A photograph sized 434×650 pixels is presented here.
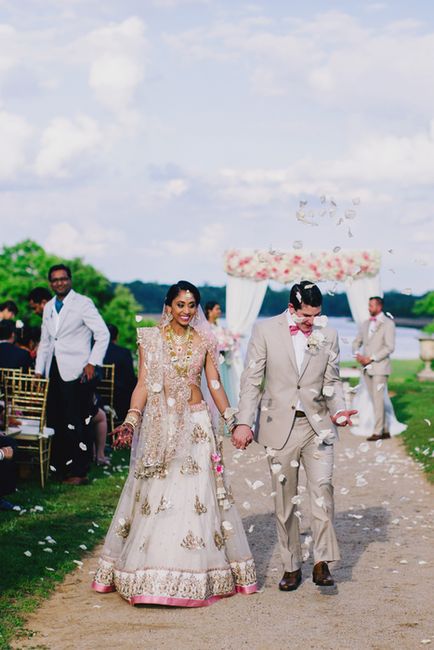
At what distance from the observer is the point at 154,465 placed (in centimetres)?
636

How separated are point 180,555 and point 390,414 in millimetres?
10614

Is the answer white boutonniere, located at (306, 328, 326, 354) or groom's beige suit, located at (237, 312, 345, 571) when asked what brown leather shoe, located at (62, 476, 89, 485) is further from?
white boutonniere, located at (306, 328, 326, 354)

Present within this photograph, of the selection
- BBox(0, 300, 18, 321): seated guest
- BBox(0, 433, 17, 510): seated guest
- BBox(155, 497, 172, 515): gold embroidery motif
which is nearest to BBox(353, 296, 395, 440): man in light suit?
BBox(0, 300, 18, 321): seated guest

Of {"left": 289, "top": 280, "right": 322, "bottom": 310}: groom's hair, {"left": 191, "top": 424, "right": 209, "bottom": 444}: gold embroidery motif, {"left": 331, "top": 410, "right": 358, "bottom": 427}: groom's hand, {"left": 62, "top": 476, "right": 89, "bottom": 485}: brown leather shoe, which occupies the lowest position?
{"left": 62, "top": 476, "right": 89, "bottom": 485}: brown leather shoe

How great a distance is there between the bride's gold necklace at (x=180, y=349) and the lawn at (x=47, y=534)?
1812mm

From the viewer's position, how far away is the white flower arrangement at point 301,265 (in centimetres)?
2105

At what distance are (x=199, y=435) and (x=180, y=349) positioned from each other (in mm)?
618

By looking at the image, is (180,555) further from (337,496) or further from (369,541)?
(337,496)

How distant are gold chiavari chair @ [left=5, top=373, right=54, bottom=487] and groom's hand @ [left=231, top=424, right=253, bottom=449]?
4.21m

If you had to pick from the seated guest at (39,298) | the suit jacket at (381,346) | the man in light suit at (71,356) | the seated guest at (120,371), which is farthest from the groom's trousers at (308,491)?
the suit jacket at (381,346)

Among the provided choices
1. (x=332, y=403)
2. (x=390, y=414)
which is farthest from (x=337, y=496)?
(x=390, y=414)

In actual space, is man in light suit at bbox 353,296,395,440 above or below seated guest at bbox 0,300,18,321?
below

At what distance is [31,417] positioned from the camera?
1055cm

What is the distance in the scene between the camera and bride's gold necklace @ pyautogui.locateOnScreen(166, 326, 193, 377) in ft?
21.6
